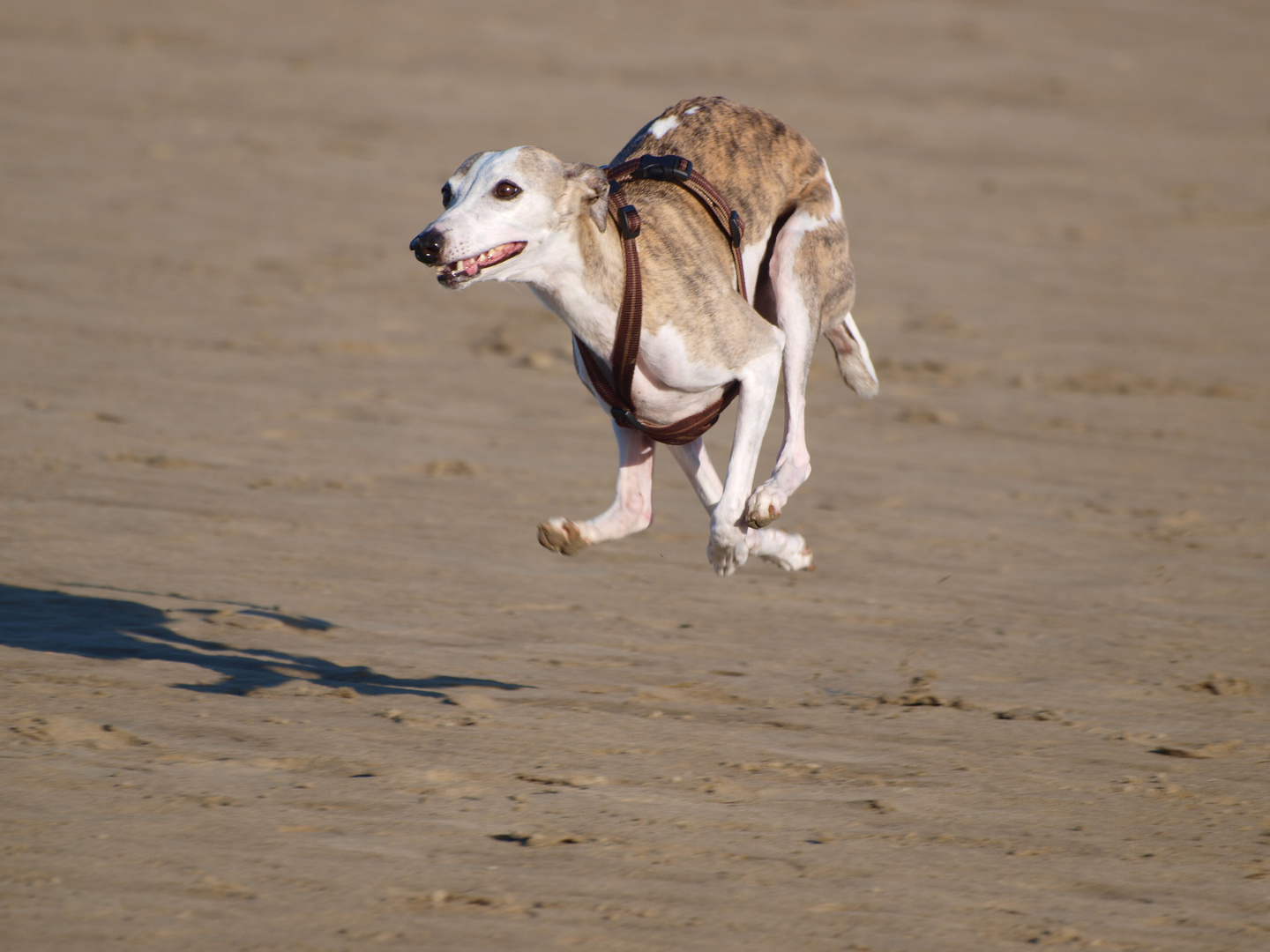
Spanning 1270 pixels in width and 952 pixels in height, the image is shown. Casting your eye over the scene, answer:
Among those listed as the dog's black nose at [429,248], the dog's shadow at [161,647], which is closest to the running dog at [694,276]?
the dog's black nose at [429,248]

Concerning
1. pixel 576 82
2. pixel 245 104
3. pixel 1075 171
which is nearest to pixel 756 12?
pixel 576 82

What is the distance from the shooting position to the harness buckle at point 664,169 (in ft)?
16.9

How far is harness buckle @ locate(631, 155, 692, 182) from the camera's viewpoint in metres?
5.16

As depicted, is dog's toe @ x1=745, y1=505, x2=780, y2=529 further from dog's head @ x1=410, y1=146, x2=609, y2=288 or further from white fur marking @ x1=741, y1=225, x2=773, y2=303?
dog's head @ x1=410, y1=146, x2=609, y2=288

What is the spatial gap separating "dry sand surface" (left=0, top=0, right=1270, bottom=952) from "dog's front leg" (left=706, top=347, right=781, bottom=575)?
66 centimetres

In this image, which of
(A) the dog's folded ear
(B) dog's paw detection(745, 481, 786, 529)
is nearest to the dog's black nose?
(A) the dog's folded ear

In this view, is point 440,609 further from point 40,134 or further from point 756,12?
point 756,12

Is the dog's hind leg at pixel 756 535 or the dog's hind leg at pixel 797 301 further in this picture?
the dog's hind leg at pixel 797 301

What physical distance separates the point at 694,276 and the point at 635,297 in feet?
0.95

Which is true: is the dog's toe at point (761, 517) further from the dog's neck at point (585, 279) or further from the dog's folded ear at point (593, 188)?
the dog's folded ear at point (593, 188)

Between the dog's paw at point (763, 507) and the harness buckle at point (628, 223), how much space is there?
910mm

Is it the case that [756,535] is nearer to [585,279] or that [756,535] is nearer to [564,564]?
[585,279]

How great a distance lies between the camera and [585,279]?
4891mm

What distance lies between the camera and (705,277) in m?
5.14
